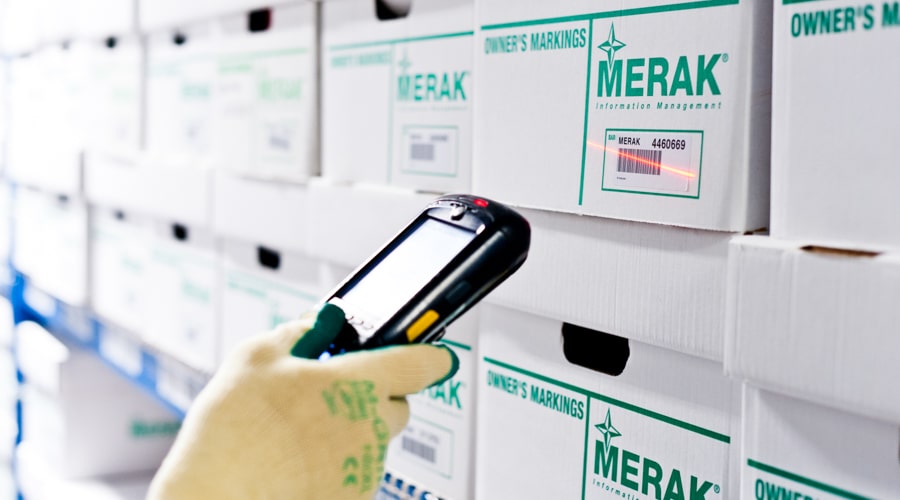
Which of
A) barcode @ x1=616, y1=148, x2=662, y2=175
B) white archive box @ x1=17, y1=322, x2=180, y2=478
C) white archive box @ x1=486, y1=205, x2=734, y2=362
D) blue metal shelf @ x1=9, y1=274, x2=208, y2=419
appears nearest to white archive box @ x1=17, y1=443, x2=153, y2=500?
white archive box @ x1=17, y1=322, x2=180, y2=478

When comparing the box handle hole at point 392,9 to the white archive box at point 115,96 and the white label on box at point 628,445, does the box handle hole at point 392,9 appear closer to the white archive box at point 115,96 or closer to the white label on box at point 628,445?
the white label on box at point 628,445

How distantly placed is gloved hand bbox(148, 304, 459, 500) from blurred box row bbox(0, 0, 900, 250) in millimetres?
199

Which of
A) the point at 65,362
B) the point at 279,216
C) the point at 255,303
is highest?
the point at 279,216

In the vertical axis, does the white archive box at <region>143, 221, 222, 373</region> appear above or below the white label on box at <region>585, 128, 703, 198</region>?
below

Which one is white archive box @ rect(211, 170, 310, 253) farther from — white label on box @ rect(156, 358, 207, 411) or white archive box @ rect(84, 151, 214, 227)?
white label on box @ rect(156, 358, 207, 411)

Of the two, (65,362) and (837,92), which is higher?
(837,92)

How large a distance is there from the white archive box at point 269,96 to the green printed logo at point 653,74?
422 millimetres

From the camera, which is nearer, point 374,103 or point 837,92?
point 837,92

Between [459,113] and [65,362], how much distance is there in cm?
117

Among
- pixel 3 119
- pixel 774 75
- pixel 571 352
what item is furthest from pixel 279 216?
pixel 3 119

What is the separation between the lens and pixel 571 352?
0.70m

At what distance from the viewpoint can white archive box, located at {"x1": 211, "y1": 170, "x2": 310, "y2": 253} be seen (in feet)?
3.10

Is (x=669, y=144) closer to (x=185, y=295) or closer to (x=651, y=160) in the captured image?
(x=651, y=160)

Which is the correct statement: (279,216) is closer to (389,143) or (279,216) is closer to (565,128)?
(389,143)
